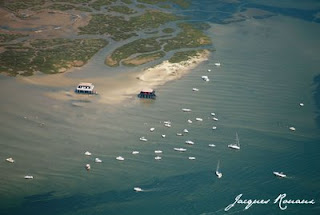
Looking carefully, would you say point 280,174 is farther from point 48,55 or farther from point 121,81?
point 48,55

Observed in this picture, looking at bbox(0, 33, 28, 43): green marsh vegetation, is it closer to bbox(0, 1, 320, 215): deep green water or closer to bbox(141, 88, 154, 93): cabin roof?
bbox(0, 1, 320, 215): deep green water

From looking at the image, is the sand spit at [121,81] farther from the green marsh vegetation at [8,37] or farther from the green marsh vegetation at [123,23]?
the green marsh vegetation at [8,37]

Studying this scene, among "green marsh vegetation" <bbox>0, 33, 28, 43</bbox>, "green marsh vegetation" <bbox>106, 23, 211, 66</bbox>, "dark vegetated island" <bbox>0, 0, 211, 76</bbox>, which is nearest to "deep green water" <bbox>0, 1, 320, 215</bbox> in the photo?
"green marsh vegetation" <bbox>106, 23, 211, 66</bbox>

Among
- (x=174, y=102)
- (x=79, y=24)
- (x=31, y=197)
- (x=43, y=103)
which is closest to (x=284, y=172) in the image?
(x=174, y=102)

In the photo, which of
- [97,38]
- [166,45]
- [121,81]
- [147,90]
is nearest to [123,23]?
[97,38]

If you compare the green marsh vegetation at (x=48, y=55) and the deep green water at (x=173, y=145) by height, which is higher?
the green marsh vegetation at (x=48, y=55)

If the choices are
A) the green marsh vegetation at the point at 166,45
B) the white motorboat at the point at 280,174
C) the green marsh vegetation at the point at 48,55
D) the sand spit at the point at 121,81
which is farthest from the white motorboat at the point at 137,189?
the green marsh vegetation at the point at 166,45

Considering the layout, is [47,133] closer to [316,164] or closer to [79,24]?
[316,164]

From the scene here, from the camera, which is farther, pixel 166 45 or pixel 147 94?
pixel 166 45
